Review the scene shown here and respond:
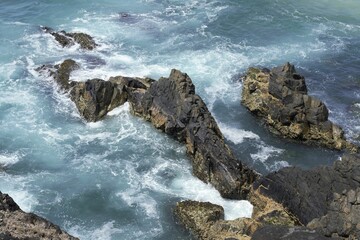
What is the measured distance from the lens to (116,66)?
6288cm

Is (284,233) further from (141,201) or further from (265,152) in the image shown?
(265,152)

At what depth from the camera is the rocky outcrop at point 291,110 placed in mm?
49625

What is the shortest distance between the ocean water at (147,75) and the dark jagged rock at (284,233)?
7.72m

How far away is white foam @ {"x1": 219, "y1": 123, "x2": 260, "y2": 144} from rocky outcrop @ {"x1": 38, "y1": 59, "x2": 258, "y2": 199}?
2516 mm

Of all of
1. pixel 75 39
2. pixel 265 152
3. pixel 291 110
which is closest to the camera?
pixel 265 152

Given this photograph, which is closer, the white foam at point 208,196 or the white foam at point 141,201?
the white foam at point 208,196

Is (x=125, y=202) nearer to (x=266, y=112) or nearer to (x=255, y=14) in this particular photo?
(x=266, y=112)

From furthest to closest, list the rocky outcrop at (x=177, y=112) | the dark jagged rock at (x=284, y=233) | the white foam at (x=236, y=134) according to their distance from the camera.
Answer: the white foam at (x=236, y=134), the rocky outcrop at (x=177, y=112), the dark jagged rock at (x=284, y=233)

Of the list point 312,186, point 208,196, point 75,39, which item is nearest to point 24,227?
point 208,196

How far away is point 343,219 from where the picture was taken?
3259 centimetres

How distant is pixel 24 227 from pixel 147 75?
1372 inches

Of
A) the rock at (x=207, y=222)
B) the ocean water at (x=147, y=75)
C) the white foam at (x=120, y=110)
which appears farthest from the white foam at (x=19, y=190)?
the rock at (x=207, y=222)

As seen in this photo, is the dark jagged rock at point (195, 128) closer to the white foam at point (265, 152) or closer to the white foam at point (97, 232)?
the white foam at point (265, 152)

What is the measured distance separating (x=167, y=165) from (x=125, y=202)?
625 centimetres
